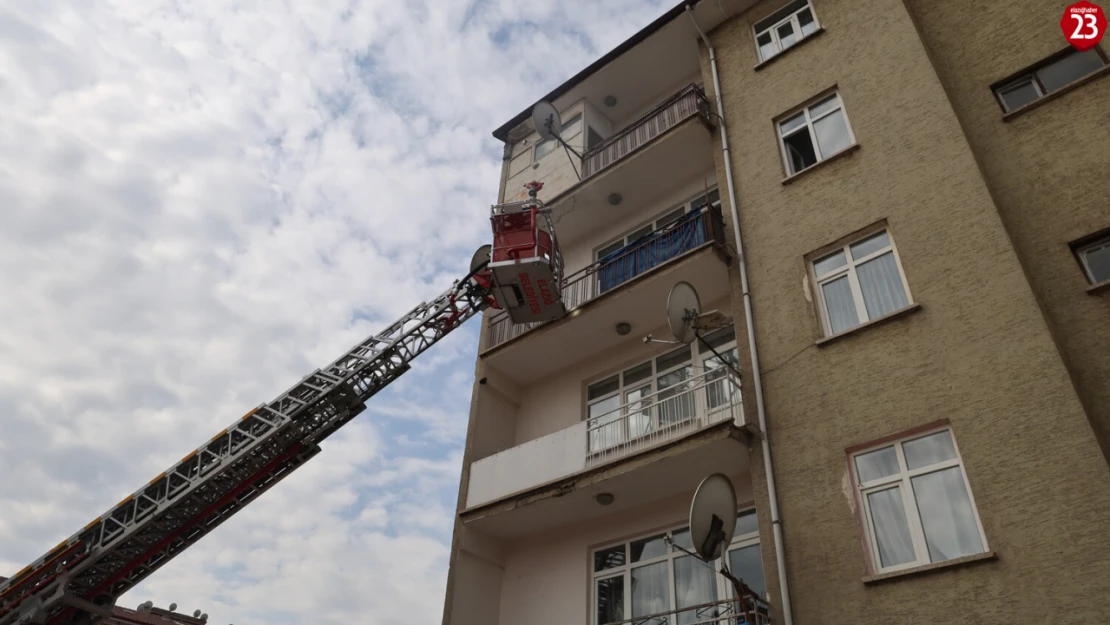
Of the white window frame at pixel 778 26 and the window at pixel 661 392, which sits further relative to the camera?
the white window frame at pixel 778 26

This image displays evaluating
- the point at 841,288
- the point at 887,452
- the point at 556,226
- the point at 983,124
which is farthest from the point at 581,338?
the point at 983,124

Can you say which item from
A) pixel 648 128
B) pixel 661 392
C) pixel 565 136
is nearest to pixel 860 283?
pixel 661 392

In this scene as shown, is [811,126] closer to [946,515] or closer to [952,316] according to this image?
[952,316]

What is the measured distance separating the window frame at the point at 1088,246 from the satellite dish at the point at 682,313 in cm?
451

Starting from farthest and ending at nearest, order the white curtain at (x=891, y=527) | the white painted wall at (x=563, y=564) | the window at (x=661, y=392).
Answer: the window at (x=661, y=392) → the white painted wall at (x=563, y=564) → the white curtain at (x=891, y=527)

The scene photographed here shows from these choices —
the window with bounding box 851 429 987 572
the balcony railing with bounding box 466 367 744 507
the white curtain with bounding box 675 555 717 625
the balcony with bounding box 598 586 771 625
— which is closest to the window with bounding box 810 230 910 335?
the balcony railing with bounding box 466 367 744 507

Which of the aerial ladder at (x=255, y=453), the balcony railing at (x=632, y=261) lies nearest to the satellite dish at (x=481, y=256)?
the aerial ladder at (x=255, y=453)

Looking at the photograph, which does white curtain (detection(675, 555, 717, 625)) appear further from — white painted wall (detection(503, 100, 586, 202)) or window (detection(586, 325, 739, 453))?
white painted wall (detection(503, 100, 586, 202))

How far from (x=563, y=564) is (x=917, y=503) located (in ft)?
19.0

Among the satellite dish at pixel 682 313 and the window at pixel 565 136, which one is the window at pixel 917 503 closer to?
the satellite dish at pixel 682 313

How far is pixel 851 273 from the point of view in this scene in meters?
9.85

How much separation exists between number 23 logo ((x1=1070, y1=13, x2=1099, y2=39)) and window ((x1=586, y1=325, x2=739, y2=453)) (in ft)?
20.3

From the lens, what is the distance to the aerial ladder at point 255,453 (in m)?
10.5

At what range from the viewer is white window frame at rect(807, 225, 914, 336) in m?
9.42
